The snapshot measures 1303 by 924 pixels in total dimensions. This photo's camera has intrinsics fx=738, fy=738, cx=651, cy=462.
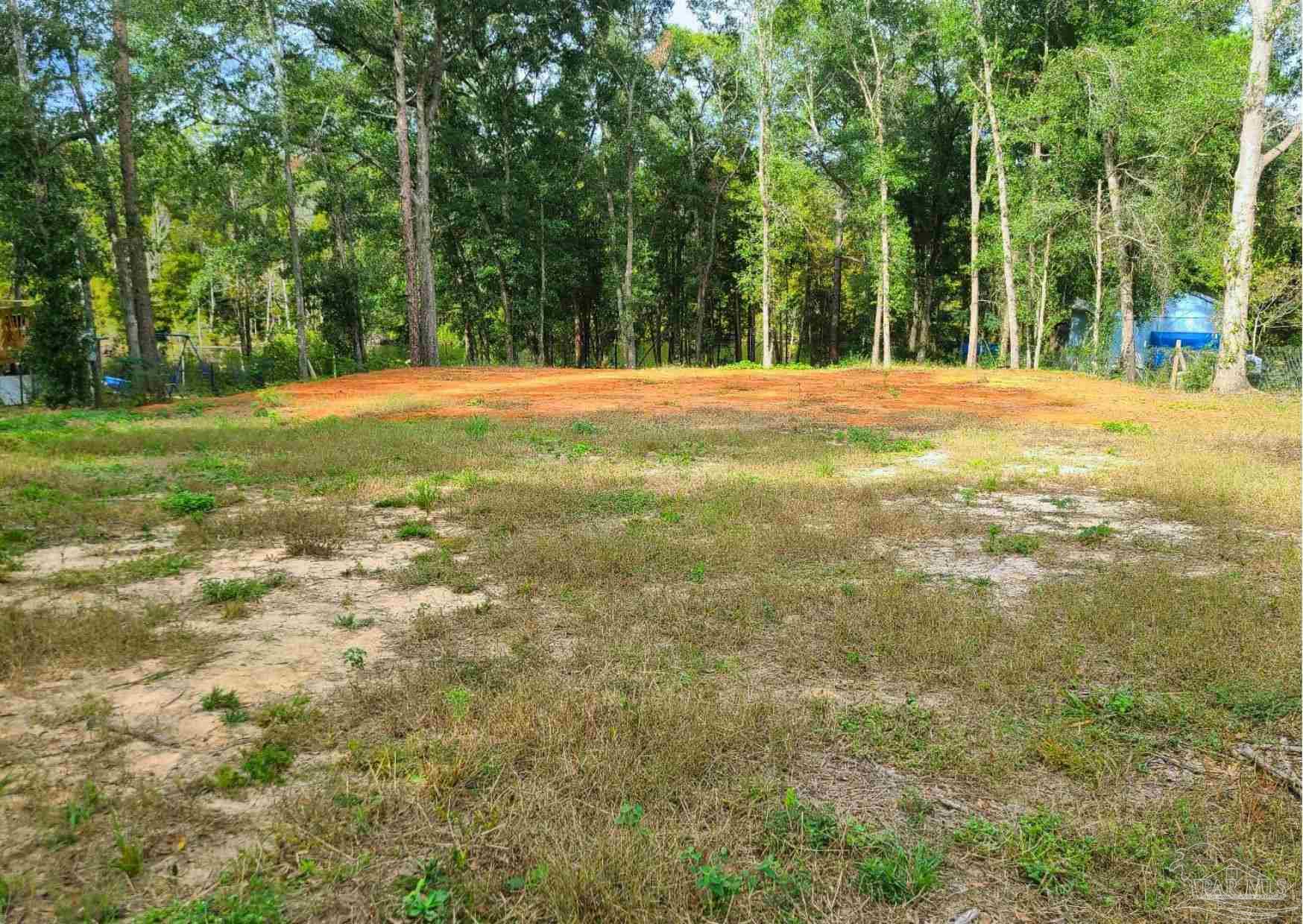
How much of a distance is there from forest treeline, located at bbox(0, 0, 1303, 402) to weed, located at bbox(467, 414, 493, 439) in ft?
38.8

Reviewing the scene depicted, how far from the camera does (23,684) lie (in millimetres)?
3416

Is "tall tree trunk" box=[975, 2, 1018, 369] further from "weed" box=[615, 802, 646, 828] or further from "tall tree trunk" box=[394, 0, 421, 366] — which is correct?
"weed" box=[615, 802, 646, 828]

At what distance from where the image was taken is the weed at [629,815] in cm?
248

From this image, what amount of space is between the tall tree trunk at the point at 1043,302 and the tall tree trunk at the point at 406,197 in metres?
23.1

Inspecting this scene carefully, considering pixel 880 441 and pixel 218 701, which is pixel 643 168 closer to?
pixel 880 441

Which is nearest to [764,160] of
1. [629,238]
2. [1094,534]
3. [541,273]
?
[629,238]

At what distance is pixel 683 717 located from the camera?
3.12 m

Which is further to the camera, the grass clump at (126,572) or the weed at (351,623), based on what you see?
the grass clump at (126,572)

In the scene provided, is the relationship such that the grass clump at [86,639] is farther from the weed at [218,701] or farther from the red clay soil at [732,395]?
the red clay soil at [732,395]

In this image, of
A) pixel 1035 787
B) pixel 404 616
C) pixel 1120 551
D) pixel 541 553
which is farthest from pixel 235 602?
pixel 1120 551

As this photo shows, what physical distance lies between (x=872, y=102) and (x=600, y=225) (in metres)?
15.0

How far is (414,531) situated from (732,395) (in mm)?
13655

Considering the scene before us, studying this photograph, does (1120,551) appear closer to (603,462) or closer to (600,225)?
(603,462)

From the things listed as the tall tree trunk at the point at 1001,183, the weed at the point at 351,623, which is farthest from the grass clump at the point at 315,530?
the tall tree trunk at the point at 1001,183
